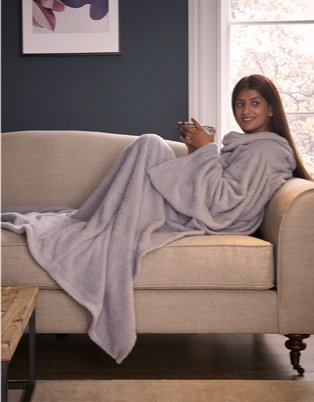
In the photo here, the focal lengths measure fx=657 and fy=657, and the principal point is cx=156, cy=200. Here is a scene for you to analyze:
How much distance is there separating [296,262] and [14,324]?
3.61 ft

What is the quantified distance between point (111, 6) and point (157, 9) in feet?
0.91

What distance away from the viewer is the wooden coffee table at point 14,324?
60.1 inches

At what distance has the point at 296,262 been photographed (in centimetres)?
236

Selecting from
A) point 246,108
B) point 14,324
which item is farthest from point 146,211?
point 14,324

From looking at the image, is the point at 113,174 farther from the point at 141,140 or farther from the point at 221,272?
the point at 221,272

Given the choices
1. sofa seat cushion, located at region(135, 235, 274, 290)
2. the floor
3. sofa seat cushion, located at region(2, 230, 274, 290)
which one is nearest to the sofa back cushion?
the floor

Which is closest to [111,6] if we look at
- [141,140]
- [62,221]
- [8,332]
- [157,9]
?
[157,9]

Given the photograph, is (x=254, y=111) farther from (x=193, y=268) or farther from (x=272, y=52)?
(x=272, y=52)

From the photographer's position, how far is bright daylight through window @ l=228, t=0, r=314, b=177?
396cm

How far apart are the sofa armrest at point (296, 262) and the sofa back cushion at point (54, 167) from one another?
1.05 m

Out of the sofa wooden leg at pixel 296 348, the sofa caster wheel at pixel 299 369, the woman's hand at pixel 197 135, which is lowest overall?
the sofa caster wheel at pixel 299 369

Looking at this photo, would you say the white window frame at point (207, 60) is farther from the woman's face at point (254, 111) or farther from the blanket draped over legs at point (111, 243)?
the blanket draped over legs at point (111, 243)

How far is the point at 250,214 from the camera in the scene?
8.71ft

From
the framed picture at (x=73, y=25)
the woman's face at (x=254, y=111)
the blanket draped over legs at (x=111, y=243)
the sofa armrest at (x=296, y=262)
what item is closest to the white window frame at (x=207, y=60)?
the framed picture at (x=73, y=25)
